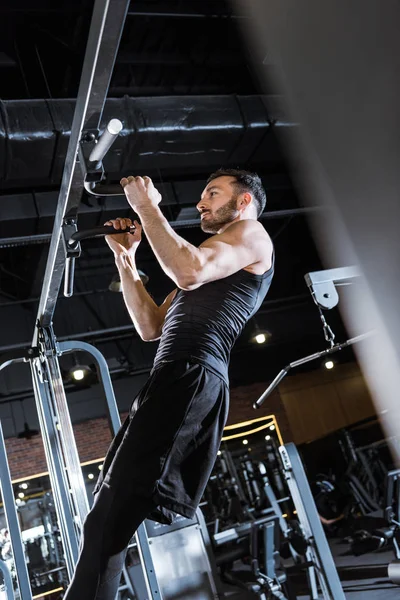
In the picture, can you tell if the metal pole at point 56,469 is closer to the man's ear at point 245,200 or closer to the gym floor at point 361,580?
the man's ear at point 245,200

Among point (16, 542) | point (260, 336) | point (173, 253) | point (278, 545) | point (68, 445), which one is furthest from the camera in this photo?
point (260, 336)

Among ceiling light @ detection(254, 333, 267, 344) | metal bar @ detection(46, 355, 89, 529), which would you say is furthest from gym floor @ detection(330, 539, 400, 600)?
metal bar @ detection(46, 355, 89, 529)

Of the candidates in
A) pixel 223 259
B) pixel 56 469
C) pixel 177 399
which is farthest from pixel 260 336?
pixel 177 399

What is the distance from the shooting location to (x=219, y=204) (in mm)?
1892

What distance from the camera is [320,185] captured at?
729 mm

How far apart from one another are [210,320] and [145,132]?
2.97 m

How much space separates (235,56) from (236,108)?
1.28 metres

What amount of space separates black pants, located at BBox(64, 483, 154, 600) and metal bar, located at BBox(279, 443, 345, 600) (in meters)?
3.08

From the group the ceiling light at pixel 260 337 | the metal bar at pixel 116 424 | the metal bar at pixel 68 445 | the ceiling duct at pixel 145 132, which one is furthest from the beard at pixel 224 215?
the ceiling light at pixel 260 337

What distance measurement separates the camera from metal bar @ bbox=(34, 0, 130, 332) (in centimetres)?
127

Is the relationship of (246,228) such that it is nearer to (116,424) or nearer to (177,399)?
(177,399)

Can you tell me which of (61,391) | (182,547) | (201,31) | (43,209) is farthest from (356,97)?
(43,209)

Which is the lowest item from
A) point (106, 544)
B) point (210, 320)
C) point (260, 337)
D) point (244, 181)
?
point (106, 544)

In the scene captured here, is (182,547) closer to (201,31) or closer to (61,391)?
(61,391)
